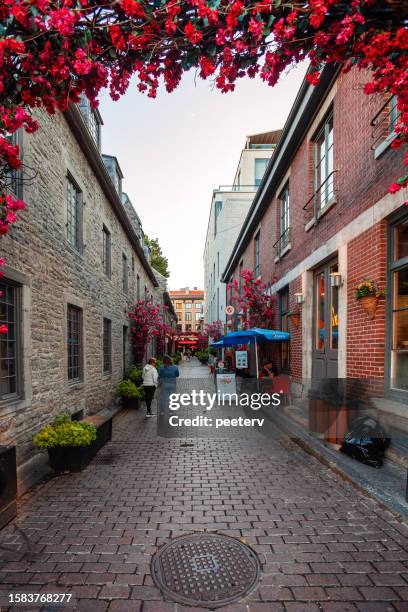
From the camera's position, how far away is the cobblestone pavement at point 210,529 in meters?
2.59

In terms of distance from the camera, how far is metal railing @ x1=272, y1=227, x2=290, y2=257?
11077mm

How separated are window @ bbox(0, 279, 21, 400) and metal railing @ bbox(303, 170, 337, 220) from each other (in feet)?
20.3

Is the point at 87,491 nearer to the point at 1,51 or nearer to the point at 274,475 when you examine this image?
the point at 274,475

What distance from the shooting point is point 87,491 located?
4445mm

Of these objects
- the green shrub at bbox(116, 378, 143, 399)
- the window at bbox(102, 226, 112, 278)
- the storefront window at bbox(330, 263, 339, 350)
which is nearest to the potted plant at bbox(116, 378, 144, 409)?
the green shrub at bbox(116, 378, 143, 399)

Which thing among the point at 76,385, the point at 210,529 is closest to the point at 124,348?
the point at 76,385

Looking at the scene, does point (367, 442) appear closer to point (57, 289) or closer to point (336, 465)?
point (336, 465)

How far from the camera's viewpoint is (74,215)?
26.9 feet

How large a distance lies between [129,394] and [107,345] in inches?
66.3

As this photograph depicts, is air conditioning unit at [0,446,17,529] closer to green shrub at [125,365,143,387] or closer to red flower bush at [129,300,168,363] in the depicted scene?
green shrub at [125,365,143,387]

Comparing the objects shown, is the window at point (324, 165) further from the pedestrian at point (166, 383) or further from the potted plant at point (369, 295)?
the pedestrian at point (166, 383)

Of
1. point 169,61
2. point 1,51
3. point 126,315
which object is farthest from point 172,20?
point 126,315

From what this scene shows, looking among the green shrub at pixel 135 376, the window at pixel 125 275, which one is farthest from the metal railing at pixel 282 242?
the green shrub at pixel 135 376

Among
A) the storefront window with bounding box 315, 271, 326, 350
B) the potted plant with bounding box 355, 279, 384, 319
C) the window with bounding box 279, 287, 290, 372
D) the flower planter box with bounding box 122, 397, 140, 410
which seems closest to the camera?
the potted plant with bounding box 355, 279, 384, 319
